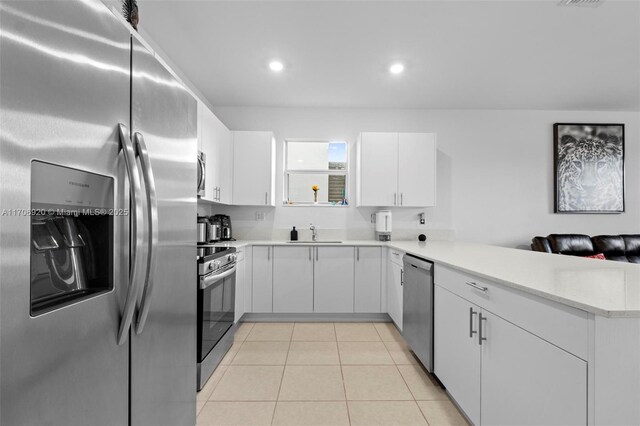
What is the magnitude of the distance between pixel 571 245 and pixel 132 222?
4.73m

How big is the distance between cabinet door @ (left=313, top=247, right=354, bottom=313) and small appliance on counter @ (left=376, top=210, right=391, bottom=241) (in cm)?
65

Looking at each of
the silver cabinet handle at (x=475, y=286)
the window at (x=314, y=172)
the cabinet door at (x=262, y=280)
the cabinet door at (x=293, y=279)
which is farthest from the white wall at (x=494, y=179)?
the silver cabinet handle at (x=475, y=286)

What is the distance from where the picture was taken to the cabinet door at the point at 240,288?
10.2 ft

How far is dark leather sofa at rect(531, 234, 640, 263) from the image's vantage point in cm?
383

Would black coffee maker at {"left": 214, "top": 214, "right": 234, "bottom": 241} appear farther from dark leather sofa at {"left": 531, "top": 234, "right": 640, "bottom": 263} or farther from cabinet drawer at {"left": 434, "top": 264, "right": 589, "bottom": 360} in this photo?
dark leather sofa at {"left": 531, "top": 234, "right": 640, "bottom": 263}

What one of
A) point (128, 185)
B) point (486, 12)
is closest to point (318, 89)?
point (486, 12)

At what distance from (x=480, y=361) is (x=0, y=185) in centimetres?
182

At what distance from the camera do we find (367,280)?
3.50 metres

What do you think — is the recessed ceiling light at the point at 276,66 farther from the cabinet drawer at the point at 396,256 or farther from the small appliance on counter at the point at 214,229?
the cabinet drawer at the point at 396,256

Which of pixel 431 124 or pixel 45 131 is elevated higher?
pixel 431 124

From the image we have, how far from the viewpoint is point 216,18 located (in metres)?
2.31

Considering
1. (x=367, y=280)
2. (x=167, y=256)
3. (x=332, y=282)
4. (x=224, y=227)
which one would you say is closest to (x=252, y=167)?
(x=224, y=227)

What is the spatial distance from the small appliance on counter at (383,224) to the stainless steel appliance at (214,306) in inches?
74.0

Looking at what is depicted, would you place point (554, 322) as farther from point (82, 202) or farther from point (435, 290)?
point (82, 202)
